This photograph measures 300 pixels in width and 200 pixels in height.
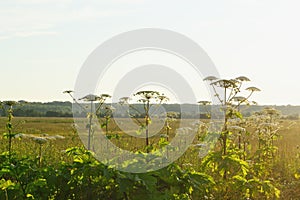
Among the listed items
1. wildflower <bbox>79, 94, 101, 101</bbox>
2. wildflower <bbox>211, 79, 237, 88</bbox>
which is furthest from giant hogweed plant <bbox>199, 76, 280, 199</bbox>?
wildflower <bbox>79, 94, 101, 101</bbox>

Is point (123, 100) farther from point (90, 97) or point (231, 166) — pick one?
point (231, 166)

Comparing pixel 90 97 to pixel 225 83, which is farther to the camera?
pixel 90 97

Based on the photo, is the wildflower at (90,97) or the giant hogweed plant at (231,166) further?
the wildflower at (90,97)

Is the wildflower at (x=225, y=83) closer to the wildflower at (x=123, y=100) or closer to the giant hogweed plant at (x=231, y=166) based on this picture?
the giant hogweed plant at (x=231, y=166)

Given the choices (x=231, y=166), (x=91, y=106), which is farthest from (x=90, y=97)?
(x=231, y=166)

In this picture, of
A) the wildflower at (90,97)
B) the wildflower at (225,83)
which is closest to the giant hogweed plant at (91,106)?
the wildflower at (90,97)

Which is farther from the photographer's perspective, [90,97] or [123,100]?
[123,100]

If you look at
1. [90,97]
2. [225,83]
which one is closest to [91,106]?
[90,97]

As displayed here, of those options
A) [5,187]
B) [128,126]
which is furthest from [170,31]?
[5,187]

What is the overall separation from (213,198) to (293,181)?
3325 mm

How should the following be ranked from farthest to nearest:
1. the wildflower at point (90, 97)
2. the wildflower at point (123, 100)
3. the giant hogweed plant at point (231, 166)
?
the wildflower at point (123, 100)
the wildflower at point (90, 97)
the giant hogweed plant at point (231, 166)

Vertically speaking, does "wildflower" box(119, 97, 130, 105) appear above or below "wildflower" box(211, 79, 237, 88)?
below

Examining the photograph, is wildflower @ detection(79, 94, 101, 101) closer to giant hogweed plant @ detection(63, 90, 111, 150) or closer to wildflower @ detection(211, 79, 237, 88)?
giant hogweed plant @ detection(63, 90, 111, 150)

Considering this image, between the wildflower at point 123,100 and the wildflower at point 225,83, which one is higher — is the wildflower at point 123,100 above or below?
below
